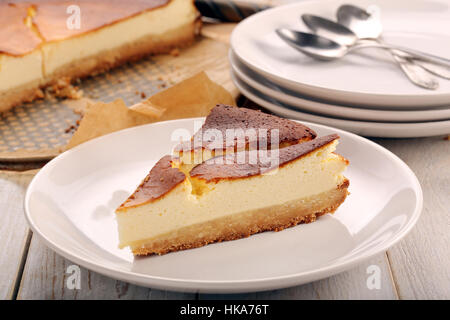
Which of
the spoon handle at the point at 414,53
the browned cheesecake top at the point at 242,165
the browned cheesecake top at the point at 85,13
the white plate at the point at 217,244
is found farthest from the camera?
the browned cheesecake top at the point at 85,13

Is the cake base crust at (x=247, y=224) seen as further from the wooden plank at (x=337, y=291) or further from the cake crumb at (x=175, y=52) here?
the cake crumb at (x=175, y=52)

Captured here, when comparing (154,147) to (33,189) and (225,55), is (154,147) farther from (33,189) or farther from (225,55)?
(225,55)

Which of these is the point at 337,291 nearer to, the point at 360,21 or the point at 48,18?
the point at 360,21

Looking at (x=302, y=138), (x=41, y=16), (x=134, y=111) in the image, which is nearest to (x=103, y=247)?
(x=302, y=138)

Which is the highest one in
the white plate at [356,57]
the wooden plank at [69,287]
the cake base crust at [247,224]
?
the white plate at [356,57]

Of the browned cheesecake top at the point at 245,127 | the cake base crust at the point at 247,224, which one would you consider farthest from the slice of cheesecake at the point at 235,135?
the cake base crust at the point at 247,224

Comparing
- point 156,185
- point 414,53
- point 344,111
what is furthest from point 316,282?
point 414,53
